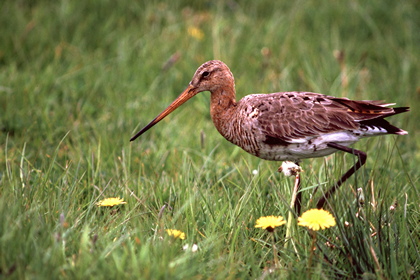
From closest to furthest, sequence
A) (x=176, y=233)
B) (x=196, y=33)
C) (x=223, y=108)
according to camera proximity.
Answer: (x=176, y=233), (x=223, y=108), (x=196, y=33)

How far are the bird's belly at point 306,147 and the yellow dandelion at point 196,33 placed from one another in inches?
125

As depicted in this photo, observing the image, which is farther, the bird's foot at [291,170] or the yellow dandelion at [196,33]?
the yellow dandelion at [196,33]

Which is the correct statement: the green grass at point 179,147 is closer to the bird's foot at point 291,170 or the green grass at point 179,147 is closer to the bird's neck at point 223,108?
the bird's foot at point 291,170

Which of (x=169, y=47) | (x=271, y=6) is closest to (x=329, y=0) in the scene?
(x=271, y=6)

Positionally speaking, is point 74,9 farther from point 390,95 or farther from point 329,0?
point 390,95

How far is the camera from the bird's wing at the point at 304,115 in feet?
12.5

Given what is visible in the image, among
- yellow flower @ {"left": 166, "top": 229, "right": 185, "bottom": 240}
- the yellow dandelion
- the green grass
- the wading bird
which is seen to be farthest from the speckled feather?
the yellow dandelion

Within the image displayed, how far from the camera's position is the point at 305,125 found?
3.82 meters

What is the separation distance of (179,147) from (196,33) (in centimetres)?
224

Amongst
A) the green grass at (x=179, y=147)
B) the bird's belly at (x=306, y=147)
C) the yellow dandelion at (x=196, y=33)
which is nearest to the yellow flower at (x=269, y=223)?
the green grass at (x=179, y=147)

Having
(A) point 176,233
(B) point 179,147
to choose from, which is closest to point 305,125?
(A) point 176,233

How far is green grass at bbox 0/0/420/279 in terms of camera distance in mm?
3078

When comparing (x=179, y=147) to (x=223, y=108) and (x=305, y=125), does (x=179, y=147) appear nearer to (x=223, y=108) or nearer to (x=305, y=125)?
(x=223, y=108)

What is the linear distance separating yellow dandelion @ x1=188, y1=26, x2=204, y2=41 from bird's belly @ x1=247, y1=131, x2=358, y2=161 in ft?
10.5
